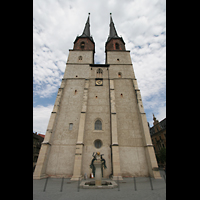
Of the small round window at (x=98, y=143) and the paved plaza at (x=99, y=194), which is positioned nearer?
the paved plaza at (x=99, y=194)

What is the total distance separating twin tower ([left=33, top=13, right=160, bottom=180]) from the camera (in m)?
11.9

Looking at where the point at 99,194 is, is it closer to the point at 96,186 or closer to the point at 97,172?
the point at 96,186

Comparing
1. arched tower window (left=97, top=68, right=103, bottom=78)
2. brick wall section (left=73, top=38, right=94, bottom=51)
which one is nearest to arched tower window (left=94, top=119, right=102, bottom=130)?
arched tower window (left=97, top=68, right=103, bottom=78)

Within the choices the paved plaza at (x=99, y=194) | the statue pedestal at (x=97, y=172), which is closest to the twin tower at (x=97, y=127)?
the statue pedestal at (x=97, y=172)

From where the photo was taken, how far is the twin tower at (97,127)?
1191cm

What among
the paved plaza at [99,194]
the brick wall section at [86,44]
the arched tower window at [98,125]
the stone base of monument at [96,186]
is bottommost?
the paved plaza at [99,194]

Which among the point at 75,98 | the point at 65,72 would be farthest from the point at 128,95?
the point at 65,72

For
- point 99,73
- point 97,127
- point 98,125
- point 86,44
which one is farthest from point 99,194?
point 86,44

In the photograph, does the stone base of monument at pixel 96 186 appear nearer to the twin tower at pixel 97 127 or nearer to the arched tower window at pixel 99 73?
the twin tower at pixel 97 127

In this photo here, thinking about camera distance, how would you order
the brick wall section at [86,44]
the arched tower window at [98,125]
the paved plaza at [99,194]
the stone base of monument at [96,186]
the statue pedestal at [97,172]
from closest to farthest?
the paved plaza at [99,194] → the stone base of monument at [96,186] → the statue pedestal at [97,172] → the arched tower window at [98,125] → the brick wall section at [86,44]

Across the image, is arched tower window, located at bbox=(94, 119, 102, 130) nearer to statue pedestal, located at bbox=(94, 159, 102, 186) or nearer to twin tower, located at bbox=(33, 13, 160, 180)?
twin tower, located at bbox=(33, 13, 160, 180)

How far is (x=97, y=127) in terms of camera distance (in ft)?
47.6
